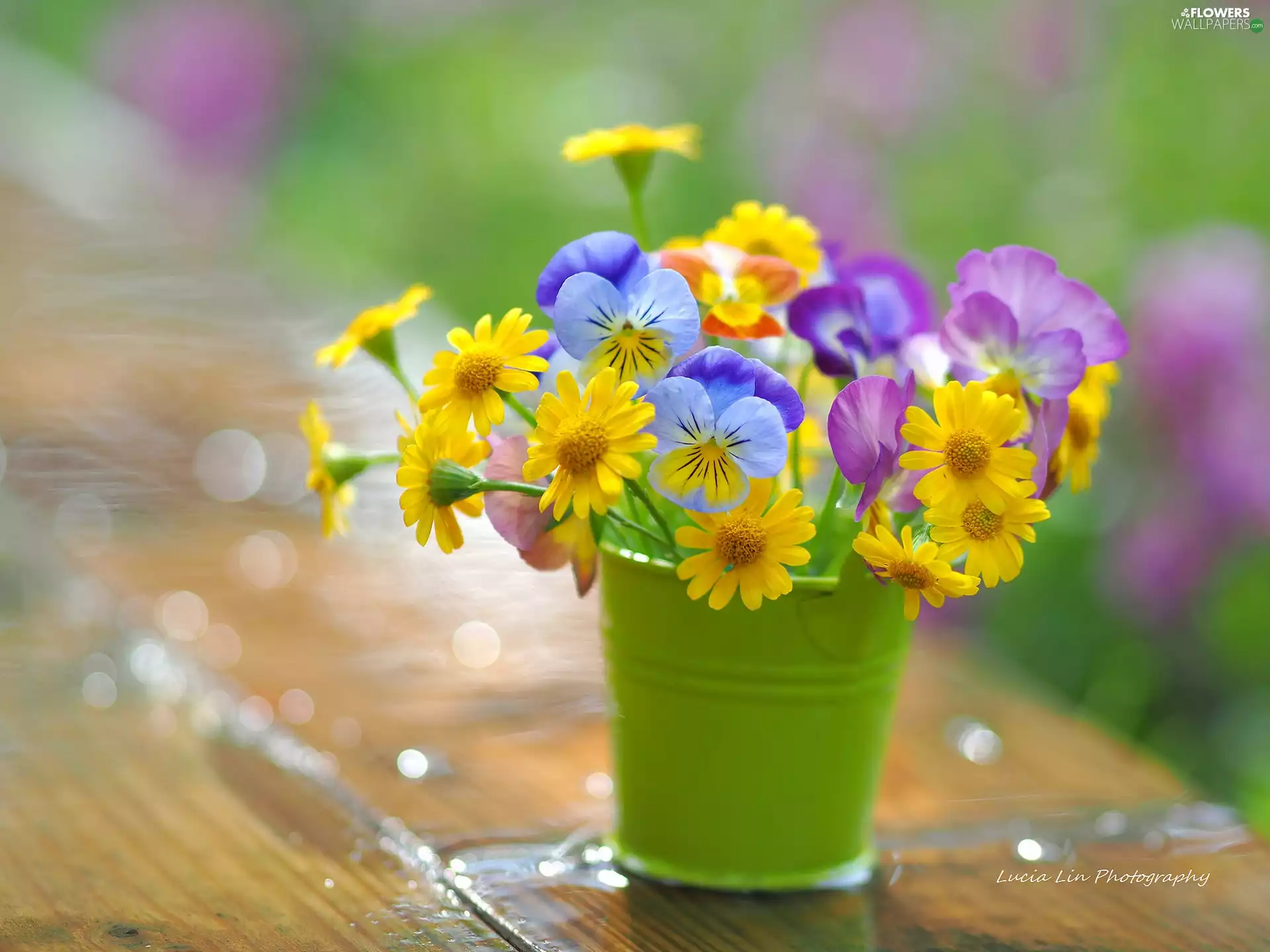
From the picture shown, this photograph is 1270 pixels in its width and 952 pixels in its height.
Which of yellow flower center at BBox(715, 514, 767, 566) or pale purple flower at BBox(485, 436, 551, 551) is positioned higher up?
pale purple flower at BBox(485, 436, 551, 551)

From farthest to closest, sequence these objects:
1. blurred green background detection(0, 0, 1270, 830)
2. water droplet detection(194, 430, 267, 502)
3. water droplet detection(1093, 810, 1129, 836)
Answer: blurred green background detection(0, 0, 1270, 830) → water droplet detection(194, 430, 267, 502) → water droplet detection(1093, 810, 1129, 836)


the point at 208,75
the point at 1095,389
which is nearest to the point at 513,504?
the point at 1095,389

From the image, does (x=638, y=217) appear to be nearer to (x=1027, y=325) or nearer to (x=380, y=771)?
(x=1027, y=325)

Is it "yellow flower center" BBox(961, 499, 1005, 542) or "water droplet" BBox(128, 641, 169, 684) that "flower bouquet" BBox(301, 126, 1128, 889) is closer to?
"yellow flower center" BBox(961, 499, 1005, 542)

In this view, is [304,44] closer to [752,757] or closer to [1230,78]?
[1230,78]

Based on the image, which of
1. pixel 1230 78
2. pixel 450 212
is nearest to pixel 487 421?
pixel 1230 78

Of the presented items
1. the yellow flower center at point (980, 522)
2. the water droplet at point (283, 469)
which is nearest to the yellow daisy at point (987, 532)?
the yellow flower center at point (980, 522)

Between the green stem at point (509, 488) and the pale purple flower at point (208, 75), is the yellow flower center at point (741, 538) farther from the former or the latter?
the pale purple flower at point (208, 75)

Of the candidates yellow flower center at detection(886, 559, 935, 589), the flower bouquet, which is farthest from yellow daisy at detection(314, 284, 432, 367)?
yellow flower center at detection(886, 559, 935, 589)
